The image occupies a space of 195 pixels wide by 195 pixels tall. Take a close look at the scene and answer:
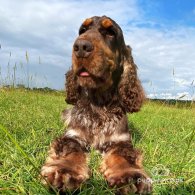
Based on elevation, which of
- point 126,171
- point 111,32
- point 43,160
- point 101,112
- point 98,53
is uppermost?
point 111,32

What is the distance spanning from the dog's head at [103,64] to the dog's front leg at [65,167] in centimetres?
82

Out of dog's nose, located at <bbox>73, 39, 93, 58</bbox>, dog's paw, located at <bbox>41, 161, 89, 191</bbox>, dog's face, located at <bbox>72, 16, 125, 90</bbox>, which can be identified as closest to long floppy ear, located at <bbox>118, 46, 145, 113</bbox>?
dog's face, located at <bbox>72, 16, 125, 90</bbox>

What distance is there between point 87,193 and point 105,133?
1.79m

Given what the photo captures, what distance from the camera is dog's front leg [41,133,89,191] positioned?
10.5 ft

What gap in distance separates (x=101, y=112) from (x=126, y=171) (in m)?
1.71

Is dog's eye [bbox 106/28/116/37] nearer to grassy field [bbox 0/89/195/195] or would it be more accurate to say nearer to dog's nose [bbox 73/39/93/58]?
dog's nose [bbox 73/39/93/58]

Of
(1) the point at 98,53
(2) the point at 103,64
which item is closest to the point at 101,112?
(2) the point at 103,64

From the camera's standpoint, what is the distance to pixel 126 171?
3.50 m

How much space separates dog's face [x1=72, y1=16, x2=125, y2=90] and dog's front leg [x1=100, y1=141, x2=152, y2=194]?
0.92 meters

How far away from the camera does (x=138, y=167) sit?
3820mm

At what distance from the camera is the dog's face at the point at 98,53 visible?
13.9 feet

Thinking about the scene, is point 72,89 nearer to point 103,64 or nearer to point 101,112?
point 101,112

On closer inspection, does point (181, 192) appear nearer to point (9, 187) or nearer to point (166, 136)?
point (9, 187)

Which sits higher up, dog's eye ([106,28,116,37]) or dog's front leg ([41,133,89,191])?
dog's eye ([106,28,116,37])
